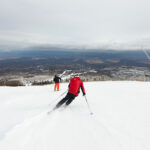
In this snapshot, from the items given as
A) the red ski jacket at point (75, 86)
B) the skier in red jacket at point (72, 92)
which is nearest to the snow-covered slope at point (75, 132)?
the skier in red jacket at point (72, 92)

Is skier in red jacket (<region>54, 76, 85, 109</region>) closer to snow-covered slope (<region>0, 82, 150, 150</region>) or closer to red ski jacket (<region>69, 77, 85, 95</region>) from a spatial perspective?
red ski jacket (<region>69, 77, 85, 95</region>)

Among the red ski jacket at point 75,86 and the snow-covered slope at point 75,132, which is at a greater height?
the red ski jacket at point 75,86

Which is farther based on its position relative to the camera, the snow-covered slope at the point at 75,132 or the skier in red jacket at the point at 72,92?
the skier in red jacket at the point at 72,92

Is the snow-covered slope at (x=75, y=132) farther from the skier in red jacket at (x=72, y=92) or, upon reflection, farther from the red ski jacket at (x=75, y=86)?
the red ski jacket at (x=75, y=86)

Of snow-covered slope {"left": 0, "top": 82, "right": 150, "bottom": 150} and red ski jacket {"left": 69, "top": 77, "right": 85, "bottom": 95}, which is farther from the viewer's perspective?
red ski jacket {"left": 69, "top": 77, "right": 85, "bottom": 95}

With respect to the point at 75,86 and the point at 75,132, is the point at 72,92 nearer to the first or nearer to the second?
the point at 75,86

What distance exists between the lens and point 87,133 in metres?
3.31

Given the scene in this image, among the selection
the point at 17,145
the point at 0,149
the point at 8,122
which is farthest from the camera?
the point at 8,122

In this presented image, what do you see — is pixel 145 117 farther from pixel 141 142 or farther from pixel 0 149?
pixel 0 149

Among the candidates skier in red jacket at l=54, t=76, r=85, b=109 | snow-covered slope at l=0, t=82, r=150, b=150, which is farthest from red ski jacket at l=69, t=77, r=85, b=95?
snow-covered slope at l=0, t=82, r=150, b=150

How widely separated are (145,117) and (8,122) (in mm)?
5615

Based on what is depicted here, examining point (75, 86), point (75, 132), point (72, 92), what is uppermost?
point (75, 86)

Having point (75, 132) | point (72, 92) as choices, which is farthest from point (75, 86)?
point (75, 132)

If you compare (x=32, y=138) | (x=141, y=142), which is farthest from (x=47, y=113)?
(x=141, y=142)
